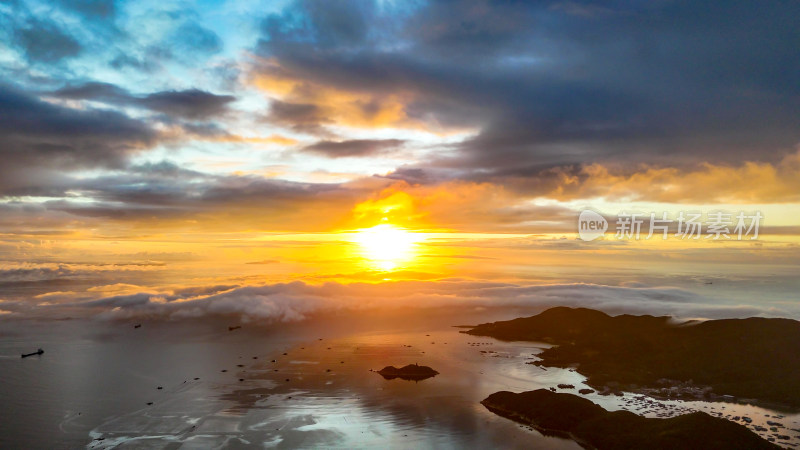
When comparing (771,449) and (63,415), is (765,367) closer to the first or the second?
(771,449)

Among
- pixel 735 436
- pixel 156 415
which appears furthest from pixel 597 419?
pixel 156 415

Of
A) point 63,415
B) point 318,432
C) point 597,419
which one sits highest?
point 597,419

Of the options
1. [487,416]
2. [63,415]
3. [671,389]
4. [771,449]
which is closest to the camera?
[771,449]

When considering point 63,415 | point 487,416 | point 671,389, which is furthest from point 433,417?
point 63,415

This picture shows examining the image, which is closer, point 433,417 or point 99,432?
point 99,432

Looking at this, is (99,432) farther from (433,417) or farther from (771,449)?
(771,449)

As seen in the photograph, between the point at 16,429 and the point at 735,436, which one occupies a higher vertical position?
the point at 735,436

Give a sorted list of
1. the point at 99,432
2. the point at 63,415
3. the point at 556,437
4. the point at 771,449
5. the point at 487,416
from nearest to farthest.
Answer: the point at 771,449, the point at 556,437, the point at 99,432, the point at 487,416, the point at 63,415
